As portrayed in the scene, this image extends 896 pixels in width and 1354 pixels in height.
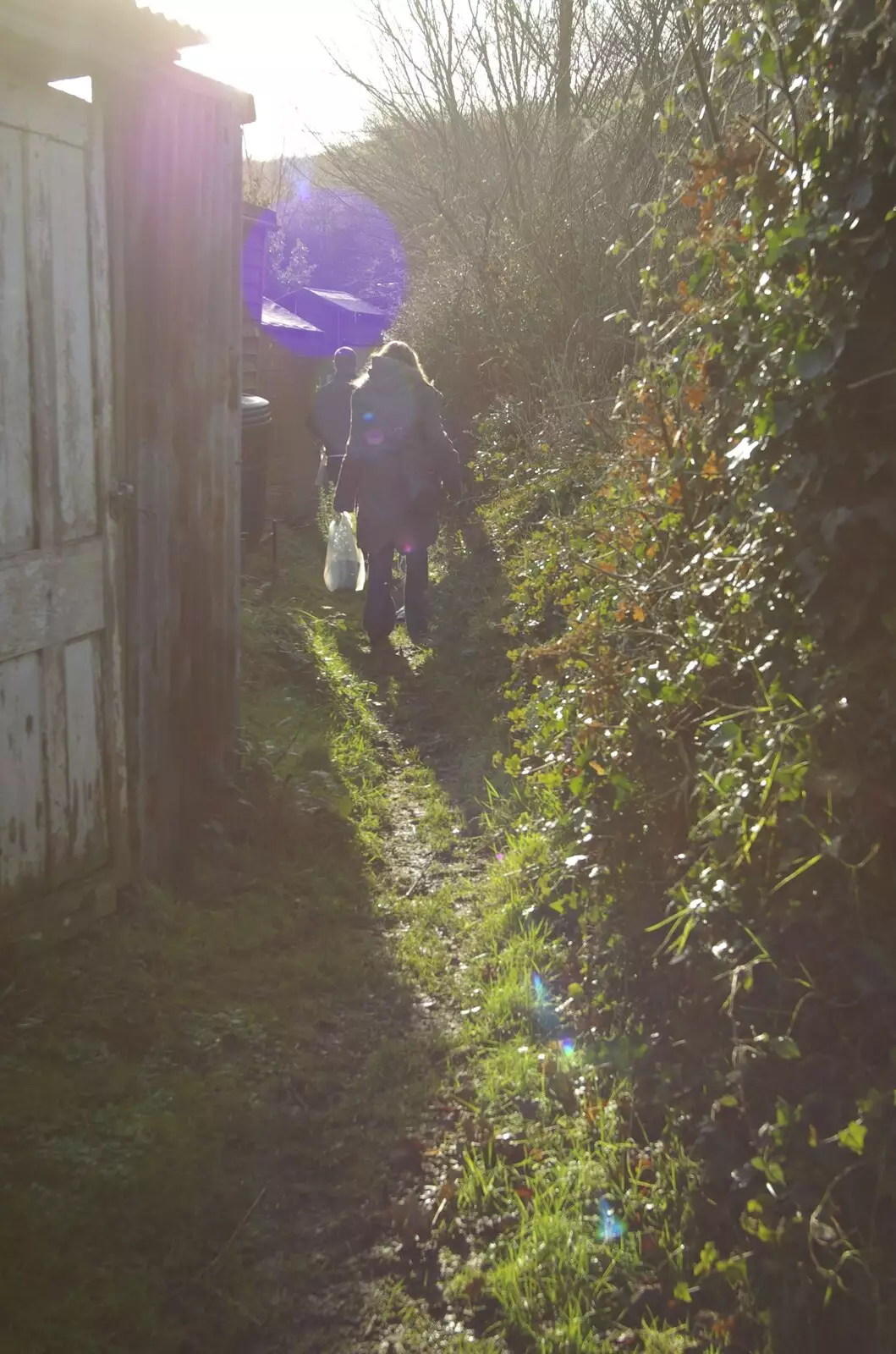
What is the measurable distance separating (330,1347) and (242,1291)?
10.6 inches

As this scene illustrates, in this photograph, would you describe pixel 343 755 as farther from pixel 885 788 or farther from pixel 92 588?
pixel 885 788

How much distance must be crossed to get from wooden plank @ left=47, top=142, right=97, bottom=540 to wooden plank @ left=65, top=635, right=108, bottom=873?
48cm

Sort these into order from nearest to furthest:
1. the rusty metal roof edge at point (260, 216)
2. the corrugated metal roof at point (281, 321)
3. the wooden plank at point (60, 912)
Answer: the wooden plank at point (60, 912), the rusty metal roof edge at point (260, 216), the corrugated metal roof at point (281, 321)

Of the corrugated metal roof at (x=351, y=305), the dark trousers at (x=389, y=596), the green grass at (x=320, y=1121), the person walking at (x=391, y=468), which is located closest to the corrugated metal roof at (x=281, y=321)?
the person walking at (x=391, y=468)

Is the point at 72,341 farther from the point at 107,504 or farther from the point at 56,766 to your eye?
the point at 56,766

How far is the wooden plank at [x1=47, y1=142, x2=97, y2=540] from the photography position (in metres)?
3.79

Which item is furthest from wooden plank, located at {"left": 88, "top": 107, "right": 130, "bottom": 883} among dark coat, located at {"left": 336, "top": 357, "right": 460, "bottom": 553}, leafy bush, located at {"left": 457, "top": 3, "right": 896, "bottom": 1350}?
dark coat, located at {"left": 336, "top": 357, "right": 460, "bottom": 553}

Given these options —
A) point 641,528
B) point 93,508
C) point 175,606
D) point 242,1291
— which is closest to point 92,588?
point 93,508

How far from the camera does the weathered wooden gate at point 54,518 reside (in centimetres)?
365

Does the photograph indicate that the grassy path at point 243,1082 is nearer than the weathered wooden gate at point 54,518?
Yes

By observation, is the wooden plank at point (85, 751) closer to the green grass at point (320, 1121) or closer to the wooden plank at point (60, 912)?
the wooden plank at point (60, 912)

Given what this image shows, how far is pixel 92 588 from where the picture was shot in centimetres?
416

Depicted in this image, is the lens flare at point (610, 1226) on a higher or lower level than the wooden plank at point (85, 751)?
lower

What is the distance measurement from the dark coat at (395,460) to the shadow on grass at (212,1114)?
3.86 m
